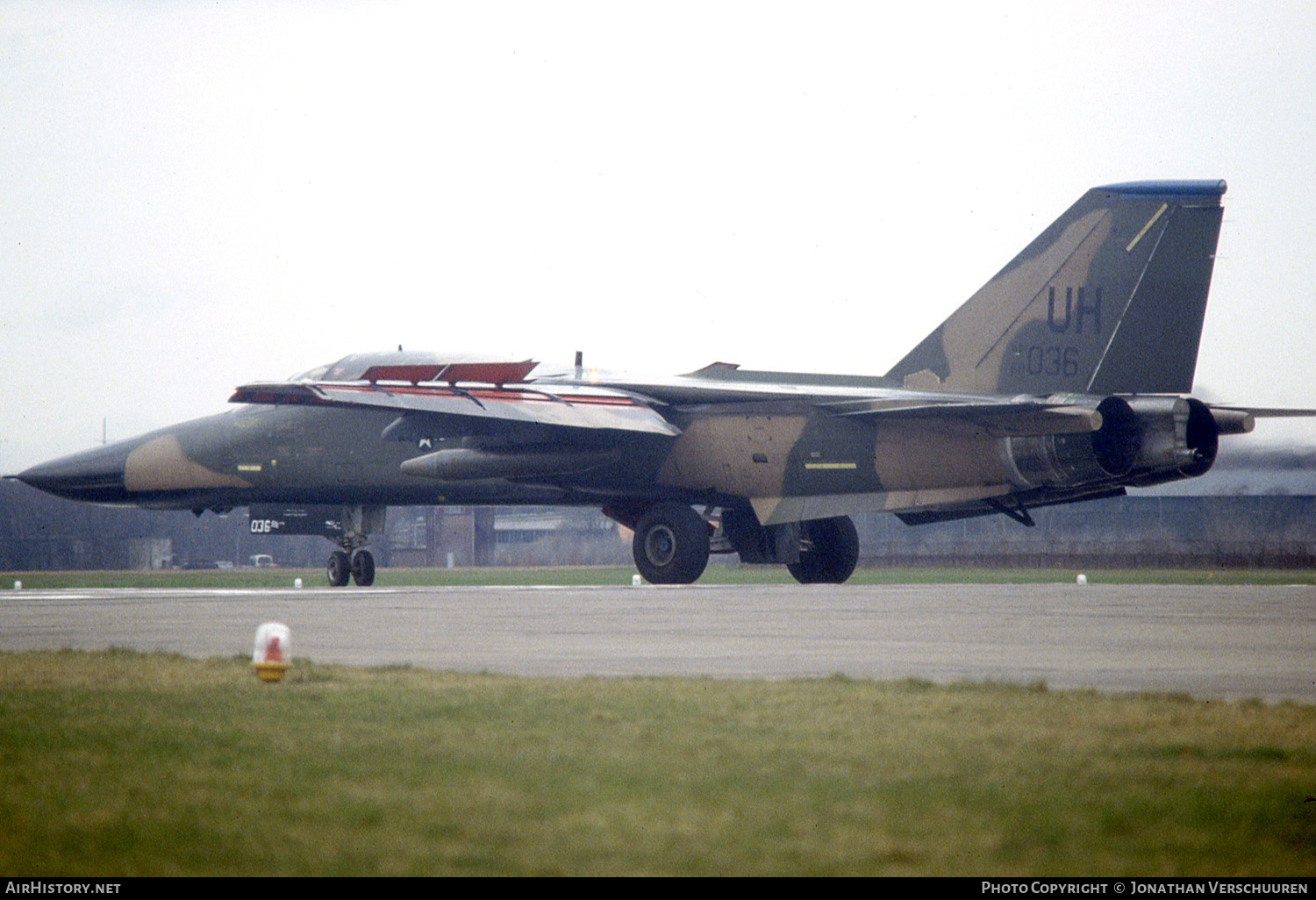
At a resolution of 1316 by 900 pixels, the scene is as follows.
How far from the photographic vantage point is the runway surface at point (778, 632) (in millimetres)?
9266

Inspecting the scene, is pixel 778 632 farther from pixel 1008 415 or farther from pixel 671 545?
pixel 671 545

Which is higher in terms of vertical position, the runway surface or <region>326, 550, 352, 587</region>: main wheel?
the runway surface

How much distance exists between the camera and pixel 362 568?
26250 millimetres

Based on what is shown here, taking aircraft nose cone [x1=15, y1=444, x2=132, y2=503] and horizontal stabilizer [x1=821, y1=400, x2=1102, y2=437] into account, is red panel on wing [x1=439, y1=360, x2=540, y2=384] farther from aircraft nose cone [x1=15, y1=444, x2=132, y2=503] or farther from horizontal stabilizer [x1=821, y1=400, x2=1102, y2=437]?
aircraft nose cone [x1=15, y1=444, x2=132, y2=503]

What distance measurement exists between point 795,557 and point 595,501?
356cm

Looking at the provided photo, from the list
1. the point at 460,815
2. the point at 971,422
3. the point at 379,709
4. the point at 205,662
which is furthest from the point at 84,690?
the point at 971,422

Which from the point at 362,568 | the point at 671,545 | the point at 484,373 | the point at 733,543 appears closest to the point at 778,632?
the point at 671,545

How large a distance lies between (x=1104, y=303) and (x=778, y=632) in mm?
10373

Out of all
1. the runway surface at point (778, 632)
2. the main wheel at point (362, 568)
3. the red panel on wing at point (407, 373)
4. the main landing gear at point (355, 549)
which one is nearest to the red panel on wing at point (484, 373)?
the red panel on wing at point (407, 373)

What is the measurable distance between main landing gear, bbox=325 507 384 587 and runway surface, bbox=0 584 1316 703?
6.09 m

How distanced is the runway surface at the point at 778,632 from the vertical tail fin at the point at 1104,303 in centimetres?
321

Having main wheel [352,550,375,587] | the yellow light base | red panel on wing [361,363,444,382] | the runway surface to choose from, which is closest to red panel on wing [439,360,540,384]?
red panel on wing [361,363,444,382]

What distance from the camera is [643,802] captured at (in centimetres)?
494

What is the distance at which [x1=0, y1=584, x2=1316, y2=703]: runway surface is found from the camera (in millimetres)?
9266
